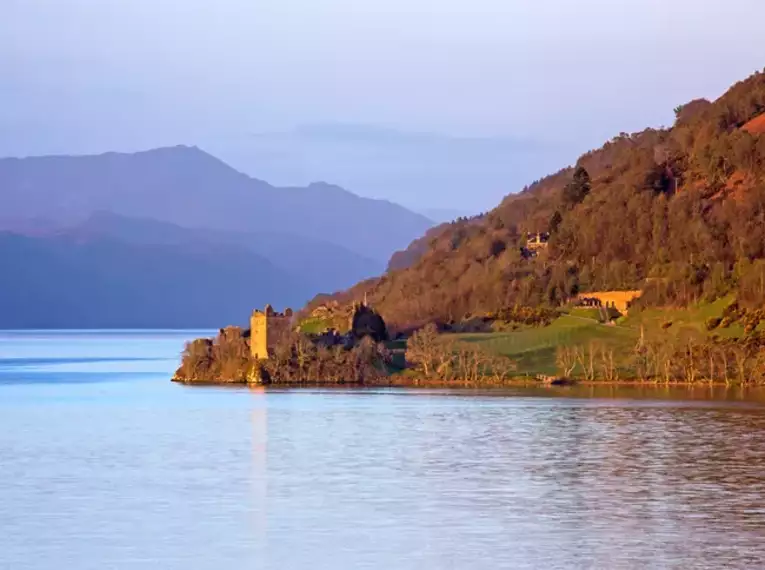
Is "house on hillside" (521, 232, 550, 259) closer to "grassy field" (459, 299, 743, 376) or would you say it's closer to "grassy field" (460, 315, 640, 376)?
"grassy field" (459, 299, 743, 376)

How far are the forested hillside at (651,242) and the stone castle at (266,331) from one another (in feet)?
118

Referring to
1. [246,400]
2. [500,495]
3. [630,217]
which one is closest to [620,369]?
[246,400]

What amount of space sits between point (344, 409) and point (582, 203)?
359ft

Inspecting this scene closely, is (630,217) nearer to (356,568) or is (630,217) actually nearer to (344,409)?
(344,409)

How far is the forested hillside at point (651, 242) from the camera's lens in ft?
506

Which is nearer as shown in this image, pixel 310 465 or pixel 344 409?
pixel 310 465

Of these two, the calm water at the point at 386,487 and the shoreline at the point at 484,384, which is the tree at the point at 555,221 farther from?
the calm water at the point at 386,487

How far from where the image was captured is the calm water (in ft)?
113

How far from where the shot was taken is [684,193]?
579 ft

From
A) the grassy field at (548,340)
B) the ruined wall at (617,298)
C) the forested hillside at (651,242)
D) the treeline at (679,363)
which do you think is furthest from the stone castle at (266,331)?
the ruined wall at (617,298)

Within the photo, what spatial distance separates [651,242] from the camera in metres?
172

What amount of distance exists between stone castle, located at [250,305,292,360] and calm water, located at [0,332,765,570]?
32902 millimetres

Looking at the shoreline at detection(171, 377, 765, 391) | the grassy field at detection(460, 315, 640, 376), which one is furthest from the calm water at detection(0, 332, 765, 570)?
the grassy field at detection(460, 315, 640, 376)

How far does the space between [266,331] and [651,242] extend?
64961 millimetres
